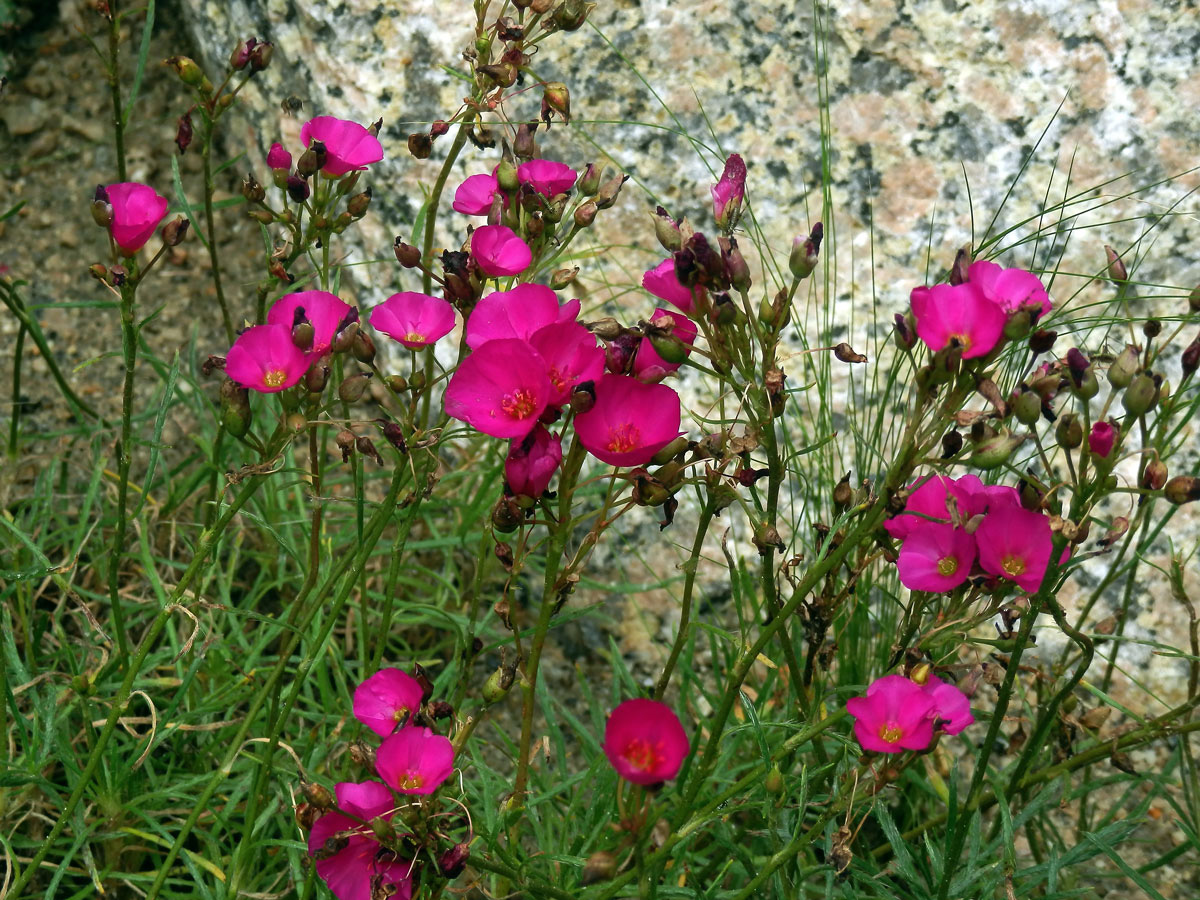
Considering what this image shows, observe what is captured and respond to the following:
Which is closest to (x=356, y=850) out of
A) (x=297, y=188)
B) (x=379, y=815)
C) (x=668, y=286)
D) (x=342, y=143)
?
(x=379, y=815)

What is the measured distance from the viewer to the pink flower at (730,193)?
1.25 m

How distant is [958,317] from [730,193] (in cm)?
29

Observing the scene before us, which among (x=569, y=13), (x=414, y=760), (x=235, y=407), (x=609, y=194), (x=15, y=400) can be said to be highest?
(x=569, y=13)

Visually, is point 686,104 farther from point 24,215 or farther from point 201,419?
point 24,215

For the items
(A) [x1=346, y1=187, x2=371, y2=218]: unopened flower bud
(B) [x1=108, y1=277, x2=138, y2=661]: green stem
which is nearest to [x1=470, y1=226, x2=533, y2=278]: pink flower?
(A) [x1=346, y1=187, x2=371, y2=218]: unopened flower bud

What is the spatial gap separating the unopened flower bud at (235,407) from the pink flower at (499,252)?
1.00ft

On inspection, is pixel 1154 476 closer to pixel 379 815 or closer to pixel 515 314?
pixel 515 314

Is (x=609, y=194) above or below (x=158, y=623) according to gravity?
above

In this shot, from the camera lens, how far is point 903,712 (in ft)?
4.04

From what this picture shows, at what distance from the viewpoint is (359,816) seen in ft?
4.02

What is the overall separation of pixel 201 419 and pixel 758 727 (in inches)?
58.6

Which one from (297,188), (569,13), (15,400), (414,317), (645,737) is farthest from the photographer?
(15,400)

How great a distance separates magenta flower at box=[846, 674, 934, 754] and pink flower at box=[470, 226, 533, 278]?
2.02 feet

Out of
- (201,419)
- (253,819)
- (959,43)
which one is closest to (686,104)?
(959,43)
